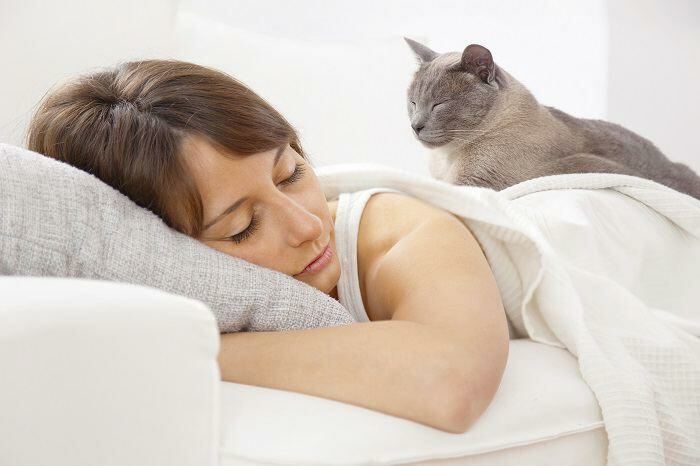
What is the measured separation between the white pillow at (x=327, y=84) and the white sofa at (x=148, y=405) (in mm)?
1324

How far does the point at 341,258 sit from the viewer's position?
1153 mm

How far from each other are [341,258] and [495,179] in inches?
28.5

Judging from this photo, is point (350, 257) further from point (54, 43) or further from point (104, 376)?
point (54, 43)

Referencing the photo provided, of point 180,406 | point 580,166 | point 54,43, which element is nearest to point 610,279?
point 580,166

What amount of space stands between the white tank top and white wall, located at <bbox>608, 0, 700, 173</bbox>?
180 centimetres

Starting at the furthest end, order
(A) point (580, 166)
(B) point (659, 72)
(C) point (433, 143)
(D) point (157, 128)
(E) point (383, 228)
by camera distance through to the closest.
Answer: (B) point (659, 72), (C) point (433, 143), (A) point (580, 166), (E) point (383, 228), (D) point (157, 128)

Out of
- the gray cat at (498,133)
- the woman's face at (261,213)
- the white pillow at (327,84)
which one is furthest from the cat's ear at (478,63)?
the woman's face at (261,213)

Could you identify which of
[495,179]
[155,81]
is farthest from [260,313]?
[495,179]

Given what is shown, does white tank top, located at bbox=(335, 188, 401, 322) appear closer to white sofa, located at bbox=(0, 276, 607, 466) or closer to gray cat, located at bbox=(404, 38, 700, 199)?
white sofa, located at bbox=(0, 276, 607, 466)

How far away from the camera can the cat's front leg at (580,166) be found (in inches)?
68.4

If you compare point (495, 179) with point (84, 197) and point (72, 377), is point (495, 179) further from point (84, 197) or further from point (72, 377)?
point (72, 377)

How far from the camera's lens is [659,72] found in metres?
2.84

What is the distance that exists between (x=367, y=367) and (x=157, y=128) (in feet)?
1.34

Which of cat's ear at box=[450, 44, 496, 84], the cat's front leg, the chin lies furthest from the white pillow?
the cat's front leg
